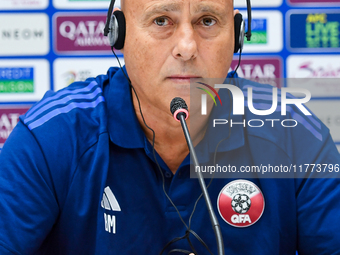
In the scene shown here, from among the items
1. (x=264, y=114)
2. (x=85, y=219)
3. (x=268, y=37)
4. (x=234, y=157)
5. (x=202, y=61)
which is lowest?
(x=85, y=219)

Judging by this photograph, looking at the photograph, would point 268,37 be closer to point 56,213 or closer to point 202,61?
point 202,61

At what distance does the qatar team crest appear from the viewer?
2.99 ft

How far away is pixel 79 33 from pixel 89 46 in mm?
90

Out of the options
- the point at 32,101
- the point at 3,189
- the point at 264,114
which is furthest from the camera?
the point at 32,101

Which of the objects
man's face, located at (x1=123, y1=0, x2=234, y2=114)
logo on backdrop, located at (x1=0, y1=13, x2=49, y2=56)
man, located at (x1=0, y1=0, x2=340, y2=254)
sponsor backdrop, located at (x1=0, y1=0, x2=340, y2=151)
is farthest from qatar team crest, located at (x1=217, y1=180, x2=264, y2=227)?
logo on backdrop, located at (x1=0, y1=13, x2=49, y2=56)

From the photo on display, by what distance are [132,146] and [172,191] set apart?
6.0 inches

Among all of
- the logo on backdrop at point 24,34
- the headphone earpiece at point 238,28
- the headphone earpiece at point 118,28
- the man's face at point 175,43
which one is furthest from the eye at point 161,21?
the logo on backdrop at point 24,34

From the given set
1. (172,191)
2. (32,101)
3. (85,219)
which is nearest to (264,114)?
(172,191)

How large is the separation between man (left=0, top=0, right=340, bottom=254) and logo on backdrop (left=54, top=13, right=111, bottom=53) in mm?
1108

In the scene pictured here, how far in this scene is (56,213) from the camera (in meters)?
0.86

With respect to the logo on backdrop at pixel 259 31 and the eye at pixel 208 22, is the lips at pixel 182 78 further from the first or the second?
the logo on backdrop at pixel 259 31

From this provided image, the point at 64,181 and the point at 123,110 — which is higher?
the point at 123,110

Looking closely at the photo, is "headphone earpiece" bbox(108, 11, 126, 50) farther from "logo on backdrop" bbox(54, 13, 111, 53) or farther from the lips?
"logo on backdrop" bbox(54, 13, 111, 53)

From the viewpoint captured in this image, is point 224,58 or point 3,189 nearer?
point 3,189
